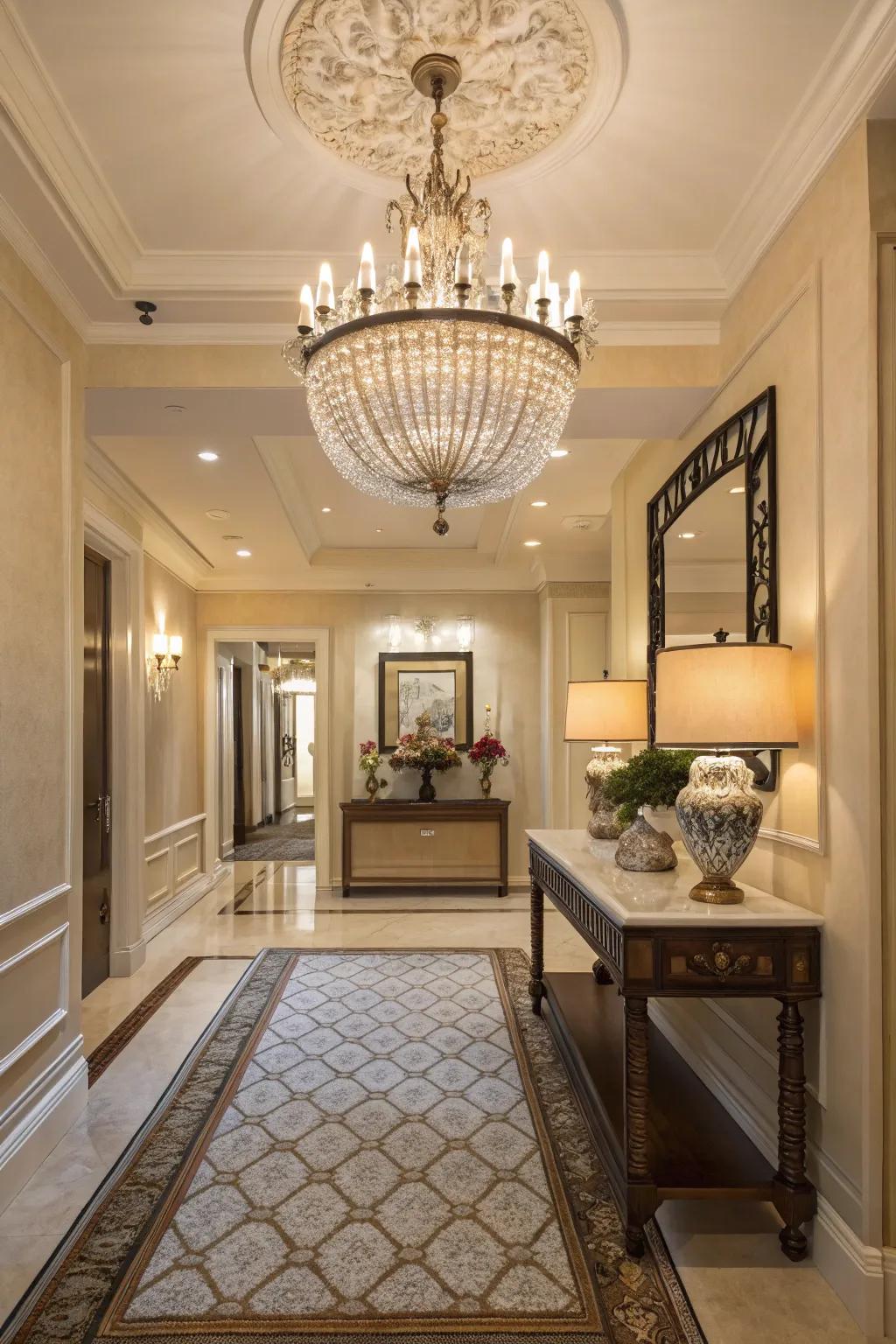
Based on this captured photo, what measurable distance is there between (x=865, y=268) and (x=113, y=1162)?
322 cm

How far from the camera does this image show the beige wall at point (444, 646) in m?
7.13

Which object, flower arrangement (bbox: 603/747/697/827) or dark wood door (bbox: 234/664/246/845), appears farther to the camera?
dark wood door (bbox: 234/664/246/845)

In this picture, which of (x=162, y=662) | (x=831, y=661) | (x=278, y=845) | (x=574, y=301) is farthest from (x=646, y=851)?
(x=278, y=845)

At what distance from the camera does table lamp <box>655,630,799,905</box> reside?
211 cm

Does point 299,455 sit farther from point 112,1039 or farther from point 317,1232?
point 317,1232

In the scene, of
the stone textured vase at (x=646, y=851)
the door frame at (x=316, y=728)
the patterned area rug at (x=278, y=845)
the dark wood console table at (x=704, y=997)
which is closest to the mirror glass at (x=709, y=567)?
the stone textured vase at (x=646, y=851)

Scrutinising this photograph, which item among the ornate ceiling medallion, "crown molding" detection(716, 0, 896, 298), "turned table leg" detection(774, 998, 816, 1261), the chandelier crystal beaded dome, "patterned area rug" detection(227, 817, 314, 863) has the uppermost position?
the ornate ceiling medallion

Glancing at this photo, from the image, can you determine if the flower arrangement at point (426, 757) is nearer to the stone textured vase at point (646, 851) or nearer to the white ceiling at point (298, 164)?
the stone textured vase at point (646, 851)

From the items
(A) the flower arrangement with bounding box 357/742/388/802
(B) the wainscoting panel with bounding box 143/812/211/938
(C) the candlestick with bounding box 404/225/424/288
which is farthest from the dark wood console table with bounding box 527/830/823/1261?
(A) the flower arrangement with bounding box 357/742/388/802

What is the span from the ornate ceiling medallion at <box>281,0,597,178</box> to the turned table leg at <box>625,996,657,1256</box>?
2.26m

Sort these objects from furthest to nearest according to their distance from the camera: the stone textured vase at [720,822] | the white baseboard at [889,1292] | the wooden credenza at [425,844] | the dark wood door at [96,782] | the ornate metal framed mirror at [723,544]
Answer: the wooden credenza at [425,844] < the dark wood door at [96,782] < the ornate metal framed mirror at [723,544] < the stone textured vase at [720,822] < the white baseboard at [889,1292]

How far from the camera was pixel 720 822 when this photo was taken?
2199 millimetres

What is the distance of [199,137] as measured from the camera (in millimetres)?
2189

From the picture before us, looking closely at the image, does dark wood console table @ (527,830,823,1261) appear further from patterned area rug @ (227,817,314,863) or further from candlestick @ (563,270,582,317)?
patterned area rug @ (227,817,314,863)
